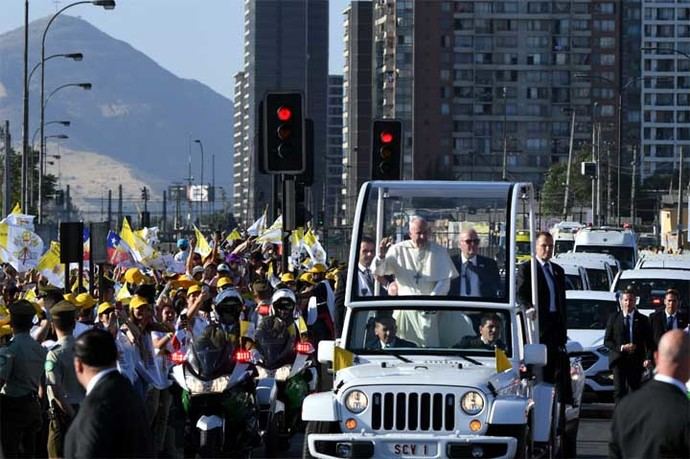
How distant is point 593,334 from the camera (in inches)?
984

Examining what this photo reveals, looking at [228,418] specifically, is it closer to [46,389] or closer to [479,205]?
[46,389]

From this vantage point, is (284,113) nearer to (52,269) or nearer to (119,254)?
(52,269)

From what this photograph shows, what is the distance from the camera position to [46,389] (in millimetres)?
14562

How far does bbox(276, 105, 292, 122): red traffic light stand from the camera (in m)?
22.2

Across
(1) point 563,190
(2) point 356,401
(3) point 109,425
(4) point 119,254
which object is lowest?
(2) point 356,401

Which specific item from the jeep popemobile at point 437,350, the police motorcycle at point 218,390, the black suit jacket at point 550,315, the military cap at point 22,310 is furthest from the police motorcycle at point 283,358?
the military cap at point 22,310

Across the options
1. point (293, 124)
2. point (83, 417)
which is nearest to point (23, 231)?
point (293, 124)

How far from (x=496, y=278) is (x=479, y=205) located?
2.42 feet

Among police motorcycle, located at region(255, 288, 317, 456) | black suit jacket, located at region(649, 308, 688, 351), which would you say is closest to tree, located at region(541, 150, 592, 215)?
black suit jacket, located at region(649, 308, 688, 351)

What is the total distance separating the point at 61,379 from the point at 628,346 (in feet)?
29.9

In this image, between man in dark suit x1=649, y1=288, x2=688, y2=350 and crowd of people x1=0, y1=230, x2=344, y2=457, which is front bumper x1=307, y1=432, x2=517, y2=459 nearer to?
crowd of people x1=0, y1=230, x2=344, y2=457

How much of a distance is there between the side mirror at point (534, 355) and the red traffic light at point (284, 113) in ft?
29.0

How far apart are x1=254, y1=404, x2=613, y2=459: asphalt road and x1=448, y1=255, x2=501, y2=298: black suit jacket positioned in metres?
3.49

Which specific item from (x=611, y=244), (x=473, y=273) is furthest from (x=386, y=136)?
(x=611, y=244)
